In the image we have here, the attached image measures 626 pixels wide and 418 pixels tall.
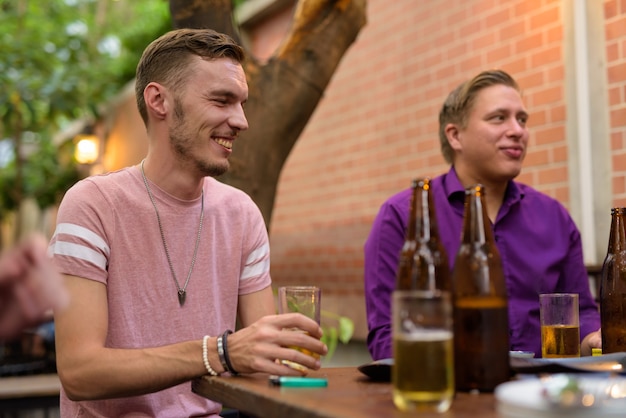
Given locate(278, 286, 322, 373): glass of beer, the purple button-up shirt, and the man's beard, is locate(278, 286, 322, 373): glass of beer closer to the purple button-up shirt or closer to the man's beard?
the man's beard

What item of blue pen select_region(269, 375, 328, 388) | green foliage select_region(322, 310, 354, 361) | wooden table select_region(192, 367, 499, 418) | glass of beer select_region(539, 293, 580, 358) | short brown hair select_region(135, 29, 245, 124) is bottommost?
green foliage select_region(322, 310, 354, 361)

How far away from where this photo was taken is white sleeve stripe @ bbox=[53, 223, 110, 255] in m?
1.90

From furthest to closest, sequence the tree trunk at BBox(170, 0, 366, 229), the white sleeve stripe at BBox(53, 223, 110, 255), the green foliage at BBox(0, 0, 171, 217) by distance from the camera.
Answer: the green foliage at BBox(0, 0, 171, 217) < the tree trunk at BBox(170, 0, 366, 229) < the white sleeve stripe at BBox(53, 223, 110, 255)

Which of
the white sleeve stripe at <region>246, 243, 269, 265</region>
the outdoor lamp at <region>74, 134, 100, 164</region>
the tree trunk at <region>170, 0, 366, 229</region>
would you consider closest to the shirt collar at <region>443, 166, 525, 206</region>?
the white sleeve stripe at <region>246, 243, 269, 265</region>

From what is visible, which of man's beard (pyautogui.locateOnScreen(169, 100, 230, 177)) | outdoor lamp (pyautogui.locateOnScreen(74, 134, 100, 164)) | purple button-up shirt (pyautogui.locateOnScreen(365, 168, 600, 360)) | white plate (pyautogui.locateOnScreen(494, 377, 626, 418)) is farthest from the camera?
outdoor lamp (pyautogui.locateOnScreen(74, 134, 100, 164))

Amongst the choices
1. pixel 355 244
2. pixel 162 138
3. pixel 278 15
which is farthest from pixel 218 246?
pixel 278 15

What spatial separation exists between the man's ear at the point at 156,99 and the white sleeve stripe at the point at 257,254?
17.2 inches

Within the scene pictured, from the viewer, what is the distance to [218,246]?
2.15 metres

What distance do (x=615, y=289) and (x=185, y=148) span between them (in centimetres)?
110

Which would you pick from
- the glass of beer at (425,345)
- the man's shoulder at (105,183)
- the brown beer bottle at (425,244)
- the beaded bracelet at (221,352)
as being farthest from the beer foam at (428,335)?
the man's shoulder at (105,183)

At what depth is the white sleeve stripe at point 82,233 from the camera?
1.90m

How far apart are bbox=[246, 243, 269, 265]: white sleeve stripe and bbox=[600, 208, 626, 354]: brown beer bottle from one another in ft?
2.90

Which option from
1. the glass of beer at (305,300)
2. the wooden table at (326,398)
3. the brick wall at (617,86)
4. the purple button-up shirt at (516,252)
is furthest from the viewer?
the brick wall at (617,86)

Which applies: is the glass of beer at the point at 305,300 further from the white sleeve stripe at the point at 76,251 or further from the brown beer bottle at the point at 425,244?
the white sleeve stripe at the point at 76,251
